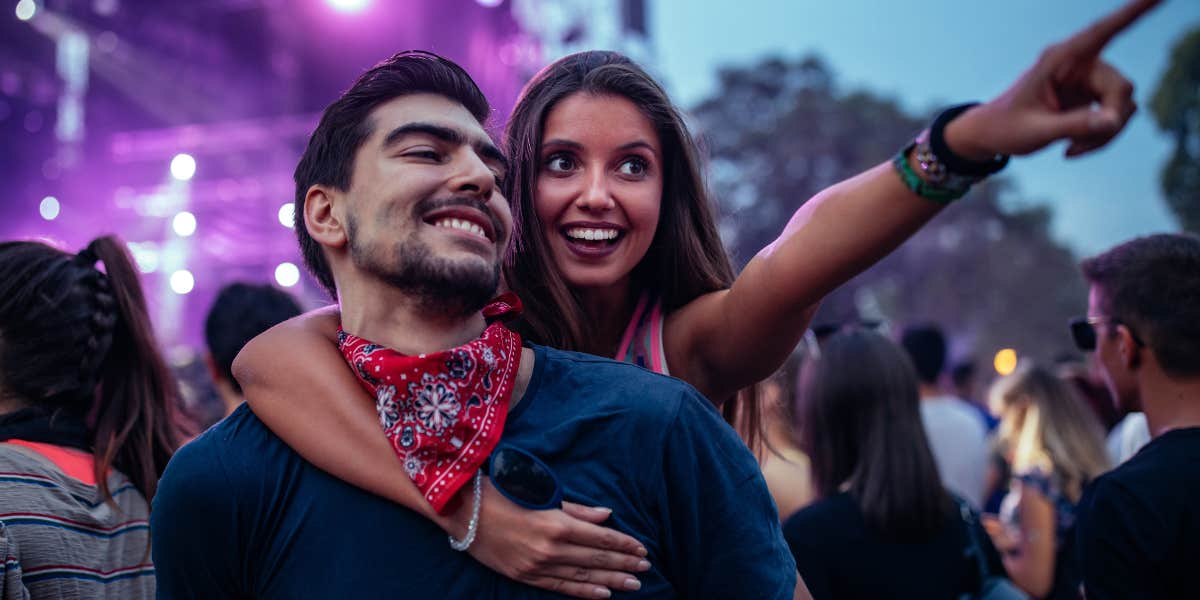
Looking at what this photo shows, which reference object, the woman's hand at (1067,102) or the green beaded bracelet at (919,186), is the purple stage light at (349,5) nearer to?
the green beaded bracelet at (919,186)

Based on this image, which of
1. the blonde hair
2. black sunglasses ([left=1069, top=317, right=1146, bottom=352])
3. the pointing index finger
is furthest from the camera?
the blonde hair

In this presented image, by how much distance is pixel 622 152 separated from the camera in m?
2.40

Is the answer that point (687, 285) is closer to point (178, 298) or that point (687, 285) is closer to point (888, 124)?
point (178, 298)

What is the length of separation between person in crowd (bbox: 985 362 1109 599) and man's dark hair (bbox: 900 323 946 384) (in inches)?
17.0

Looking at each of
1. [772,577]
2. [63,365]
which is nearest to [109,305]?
[63,365]

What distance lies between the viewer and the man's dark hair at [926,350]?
5504 millimetres

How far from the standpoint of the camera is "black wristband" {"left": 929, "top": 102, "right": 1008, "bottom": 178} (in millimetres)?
1391

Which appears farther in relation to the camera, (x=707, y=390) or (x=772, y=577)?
(x=707, y=390)

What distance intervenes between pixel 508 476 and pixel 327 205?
0.81 m

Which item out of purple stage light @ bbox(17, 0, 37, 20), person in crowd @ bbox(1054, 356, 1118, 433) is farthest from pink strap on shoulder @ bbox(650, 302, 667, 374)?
purple stage light @ bbox(17, 0, 37, 20)

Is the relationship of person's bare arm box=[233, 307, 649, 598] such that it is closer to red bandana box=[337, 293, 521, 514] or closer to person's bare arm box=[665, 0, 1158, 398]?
red bandana box=[337, 293, 521, 514]

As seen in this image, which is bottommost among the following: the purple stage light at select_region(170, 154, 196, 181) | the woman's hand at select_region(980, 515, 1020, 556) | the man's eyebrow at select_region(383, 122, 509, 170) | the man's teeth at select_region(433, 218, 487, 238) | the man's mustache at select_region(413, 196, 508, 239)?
the woman's hand at select_region(980, 515, 1020, 556)

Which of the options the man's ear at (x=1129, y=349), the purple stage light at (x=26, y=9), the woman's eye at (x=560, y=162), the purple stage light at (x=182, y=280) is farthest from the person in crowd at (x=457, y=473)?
the purple stage light at (x=182, y=280)

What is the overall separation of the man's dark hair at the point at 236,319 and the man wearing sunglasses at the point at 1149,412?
2.76 m
